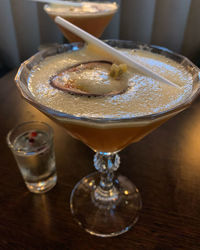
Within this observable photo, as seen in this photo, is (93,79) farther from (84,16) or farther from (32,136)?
(84,16)

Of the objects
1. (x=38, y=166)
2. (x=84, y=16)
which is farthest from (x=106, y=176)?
(x=84, y=16)

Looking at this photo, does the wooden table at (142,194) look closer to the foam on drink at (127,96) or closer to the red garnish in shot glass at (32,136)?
the red garnish in shot glass at (32,136)

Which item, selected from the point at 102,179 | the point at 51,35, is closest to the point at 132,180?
the point at 102,179

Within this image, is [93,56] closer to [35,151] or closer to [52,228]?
[35,151]

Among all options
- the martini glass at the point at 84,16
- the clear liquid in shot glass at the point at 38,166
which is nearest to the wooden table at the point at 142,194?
the clear liquid in shot glass at the point at 38,166

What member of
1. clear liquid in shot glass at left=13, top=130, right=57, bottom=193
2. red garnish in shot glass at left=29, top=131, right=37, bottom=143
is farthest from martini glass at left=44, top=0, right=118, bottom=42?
clear liquid in shot glass at left=13, top=130, right=57, bottom=193

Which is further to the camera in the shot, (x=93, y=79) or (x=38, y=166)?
(x=38, y=166)

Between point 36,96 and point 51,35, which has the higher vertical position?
point 36,96
